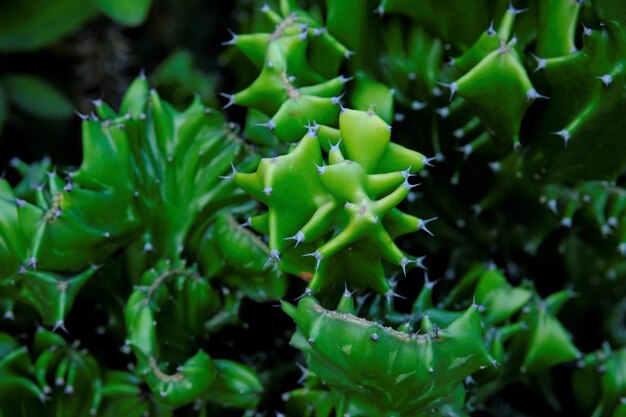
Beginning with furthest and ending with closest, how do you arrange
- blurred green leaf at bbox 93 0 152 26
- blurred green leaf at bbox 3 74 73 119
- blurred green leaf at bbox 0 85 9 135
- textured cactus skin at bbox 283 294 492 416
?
blurred green leaf at bbox 3 74 73 119 < blurred green leaf at bbox 0 85 9 135 < blurred green leaf at bbox 93 0 152 26 < textured cactus skin at bbox 283 294 492 416

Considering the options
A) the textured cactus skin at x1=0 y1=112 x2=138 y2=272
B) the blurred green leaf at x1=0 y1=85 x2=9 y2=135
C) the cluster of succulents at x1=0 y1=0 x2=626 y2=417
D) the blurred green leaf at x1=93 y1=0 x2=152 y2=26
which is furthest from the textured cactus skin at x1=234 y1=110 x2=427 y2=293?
the blurred green leaf at x1=0 y1=85 x2=9 y2=135

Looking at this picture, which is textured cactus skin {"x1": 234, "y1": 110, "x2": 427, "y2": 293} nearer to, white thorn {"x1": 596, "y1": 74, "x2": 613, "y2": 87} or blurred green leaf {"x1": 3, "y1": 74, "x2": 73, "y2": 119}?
white thorn {"x1": 596, "y1": 74, "x2": 613, "y2": 87}

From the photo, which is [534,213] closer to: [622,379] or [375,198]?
[622,379]

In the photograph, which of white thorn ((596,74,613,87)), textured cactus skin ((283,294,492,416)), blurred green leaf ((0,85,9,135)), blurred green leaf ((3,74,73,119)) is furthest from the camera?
blurred green leaf ((3,74,73,119))

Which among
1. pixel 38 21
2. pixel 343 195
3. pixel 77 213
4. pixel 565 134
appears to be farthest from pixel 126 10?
pixel 565 134

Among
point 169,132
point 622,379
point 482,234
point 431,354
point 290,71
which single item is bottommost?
point 622,379

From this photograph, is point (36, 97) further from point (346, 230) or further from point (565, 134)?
point (565, 134)

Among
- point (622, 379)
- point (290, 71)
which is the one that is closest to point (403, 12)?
point (290, 71)
